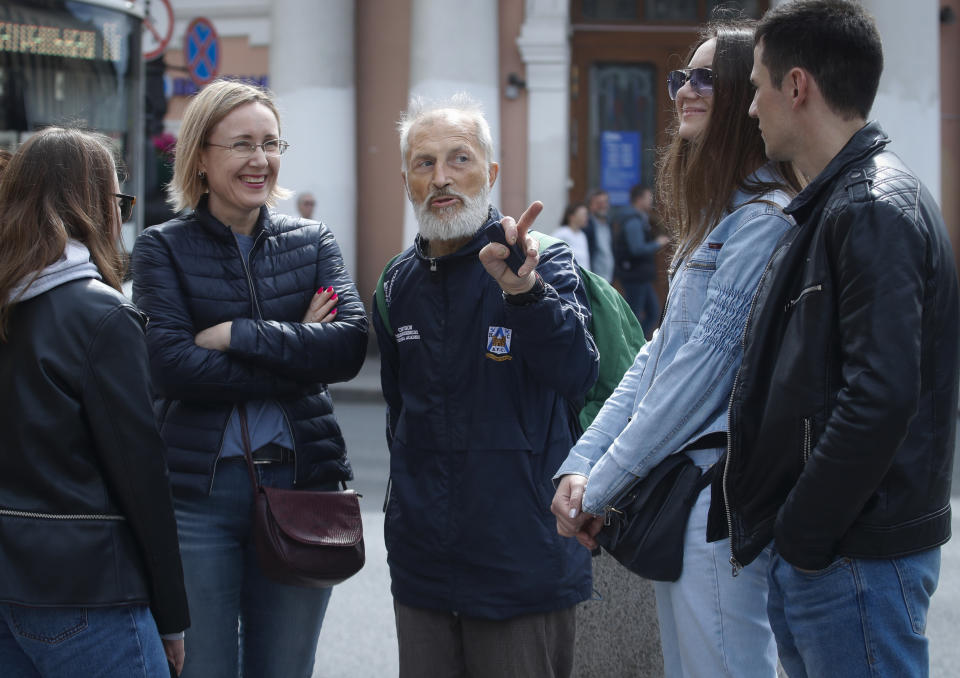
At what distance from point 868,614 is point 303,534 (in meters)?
1.46

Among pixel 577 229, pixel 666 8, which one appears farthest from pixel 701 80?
pixel 666 8

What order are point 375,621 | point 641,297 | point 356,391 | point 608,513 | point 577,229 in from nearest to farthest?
point 608,513 < point 375,621 < point 356,391 < point 577,229 < point 641,297

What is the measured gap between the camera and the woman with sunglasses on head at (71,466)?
2252 mm

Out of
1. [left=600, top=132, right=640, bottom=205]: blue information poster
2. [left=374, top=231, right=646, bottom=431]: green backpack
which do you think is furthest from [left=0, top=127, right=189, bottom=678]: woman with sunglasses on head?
[left=600, top=132, right=640, bottom=205]: blue information poster

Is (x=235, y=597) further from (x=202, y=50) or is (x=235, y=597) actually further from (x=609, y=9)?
(x=609, y=9)

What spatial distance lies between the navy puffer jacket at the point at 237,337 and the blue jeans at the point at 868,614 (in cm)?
145

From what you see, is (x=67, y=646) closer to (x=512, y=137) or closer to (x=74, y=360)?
(x=74, y=360)

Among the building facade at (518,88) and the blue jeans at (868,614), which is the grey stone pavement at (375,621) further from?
the building facade at (518,88)

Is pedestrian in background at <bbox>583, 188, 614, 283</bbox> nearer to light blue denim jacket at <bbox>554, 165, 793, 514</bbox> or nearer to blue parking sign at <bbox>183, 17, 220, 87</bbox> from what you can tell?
blue parking sign at <bbox>183, 17, 220, 87</bbox>

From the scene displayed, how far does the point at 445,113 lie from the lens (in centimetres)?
295

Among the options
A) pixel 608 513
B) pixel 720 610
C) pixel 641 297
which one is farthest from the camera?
pixel 641 297

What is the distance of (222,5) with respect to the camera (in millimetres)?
17000

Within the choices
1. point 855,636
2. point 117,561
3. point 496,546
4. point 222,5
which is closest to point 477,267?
point 496,546

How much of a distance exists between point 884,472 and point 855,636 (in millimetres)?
311
